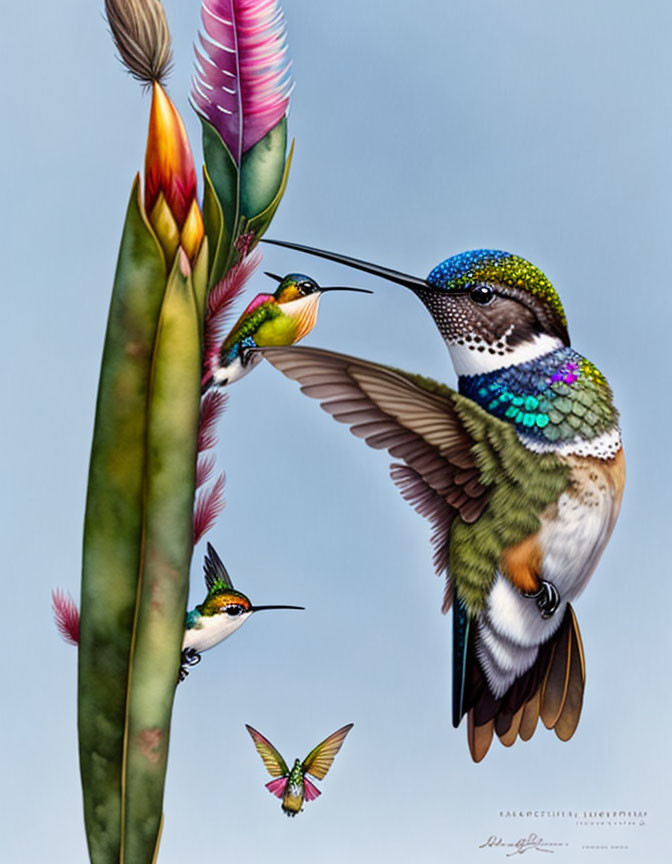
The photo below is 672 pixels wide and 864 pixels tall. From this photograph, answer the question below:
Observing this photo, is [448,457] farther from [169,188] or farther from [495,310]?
[169,188]

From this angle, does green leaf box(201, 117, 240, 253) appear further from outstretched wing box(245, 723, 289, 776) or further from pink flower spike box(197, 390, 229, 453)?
outstretched wing box(245, 723, 289, 776)

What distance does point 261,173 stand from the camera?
109 cm

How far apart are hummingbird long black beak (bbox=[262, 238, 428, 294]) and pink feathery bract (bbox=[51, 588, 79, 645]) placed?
39cm

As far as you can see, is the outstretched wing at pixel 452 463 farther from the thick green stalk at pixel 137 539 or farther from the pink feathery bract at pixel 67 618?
the pink feathery bract at pixel 67 618

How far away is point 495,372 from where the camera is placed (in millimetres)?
1058

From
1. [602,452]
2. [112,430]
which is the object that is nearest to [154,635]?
[112,430]

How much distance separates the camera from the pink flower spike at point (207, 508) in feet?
3.49

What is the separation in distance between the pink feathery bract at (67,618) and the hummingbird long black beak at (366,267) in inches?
15.3

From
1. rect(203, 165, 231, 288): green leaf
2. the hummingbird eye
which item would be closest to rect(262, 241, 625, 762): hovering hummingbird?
the hummingbird eye

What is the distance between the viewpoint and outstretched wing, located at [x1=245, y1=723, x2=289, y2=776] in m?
1.06

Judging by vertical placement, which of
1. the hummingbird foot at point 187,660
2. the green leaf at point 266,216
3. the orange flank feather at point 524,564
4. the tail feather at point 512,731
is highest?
the green leaf at point 266,216

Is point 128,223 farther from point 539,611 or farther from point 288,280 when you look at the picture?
point 539,611

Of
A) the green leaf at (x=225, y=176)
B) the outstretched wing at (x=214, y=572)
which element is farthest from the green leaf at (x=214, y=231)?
the outstretched wing at (x=214, y=572)

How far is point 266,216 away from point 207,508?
0.28 m
